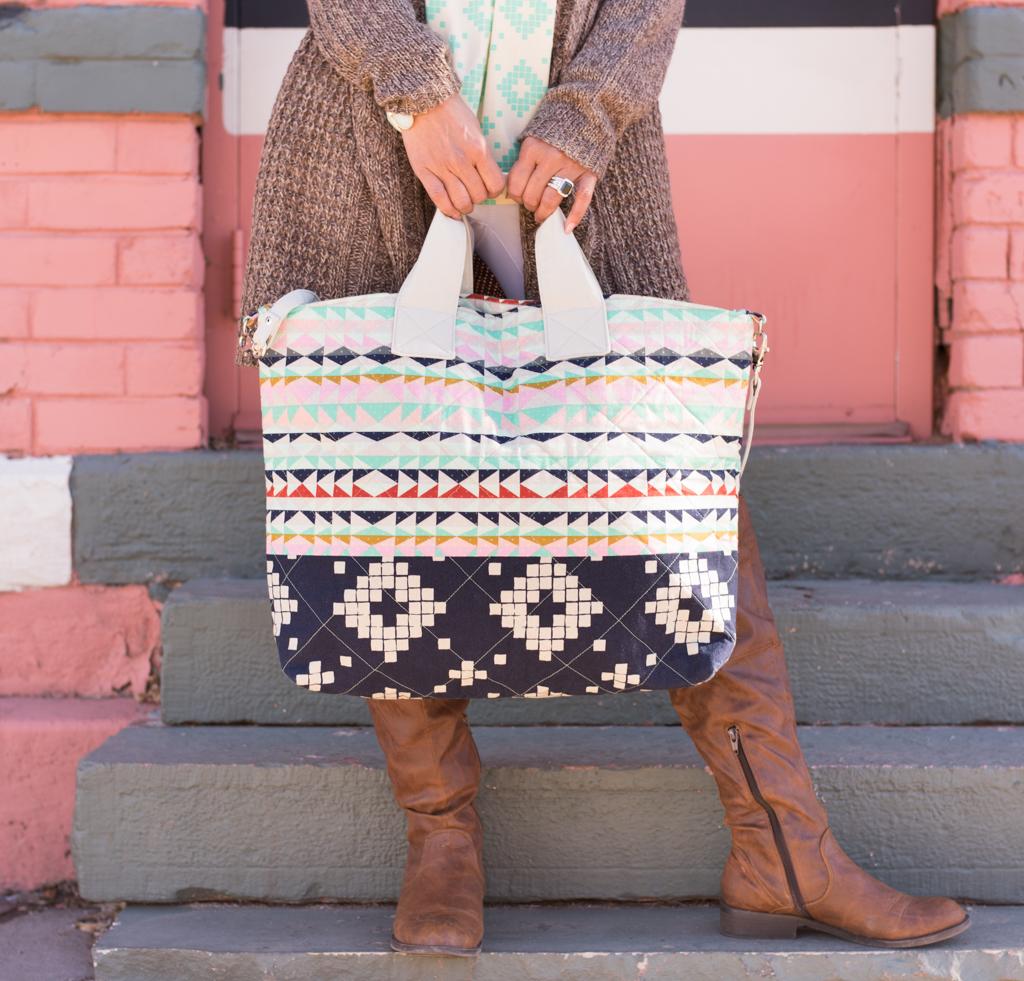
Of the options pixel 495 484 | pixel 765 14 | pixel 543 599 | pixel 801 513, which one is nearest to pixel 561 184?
pixel 495 484

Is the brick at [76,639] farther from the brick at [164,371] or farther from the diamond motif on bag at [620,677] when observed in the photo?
the diamond motif on bag at [620,677]

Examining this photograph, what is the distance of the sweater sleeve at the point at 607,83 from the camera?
60.1 inches

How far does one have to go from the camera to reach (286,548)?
1.49 m

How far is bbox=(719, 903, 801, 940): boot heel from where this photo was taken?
5.46 ft

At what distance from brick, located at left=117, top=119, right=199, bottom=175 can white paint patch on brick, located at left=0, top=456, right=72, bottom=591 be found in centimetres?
65

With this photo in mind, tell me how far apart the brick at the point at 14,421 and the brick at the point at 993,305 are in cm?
205

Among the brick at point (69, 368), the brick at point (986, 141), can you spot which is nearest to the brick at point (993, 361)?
the brick at point (986, 141)

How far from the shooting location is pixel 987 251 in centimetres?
246

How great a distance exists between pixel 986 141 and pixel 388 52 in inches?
61.3

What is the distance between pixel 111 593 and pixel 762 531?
1403mm

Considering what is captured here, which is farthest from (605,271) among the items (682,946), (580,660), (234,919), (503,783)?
(234,919)

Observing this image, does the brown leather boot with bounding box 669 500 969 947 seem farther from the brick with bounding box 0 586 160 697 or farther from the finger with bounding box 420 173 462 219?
the brick with bounding box 0 586 160 697

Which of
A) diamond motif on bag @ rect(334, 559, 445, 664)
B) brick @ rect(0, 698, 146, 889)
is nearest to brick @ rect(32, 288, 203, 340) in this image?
brick @ rect(0, 698, 146, 889)

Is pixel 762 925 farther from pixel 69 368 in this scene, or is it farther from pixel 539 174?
pixel 69 368
